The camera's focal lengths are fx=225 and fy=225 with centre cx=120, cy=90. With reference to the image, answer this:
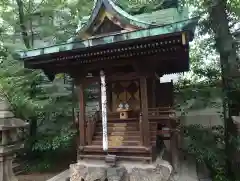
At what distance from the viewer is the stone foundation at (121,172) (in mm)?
5234

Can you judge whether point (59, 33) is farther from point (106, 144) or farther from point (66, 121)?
point (106, 144)

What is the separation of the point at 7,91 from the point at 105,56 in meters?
4.83

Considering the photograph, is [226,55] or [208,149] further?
[226,55]

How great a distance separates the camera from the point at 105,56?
553 centimetres

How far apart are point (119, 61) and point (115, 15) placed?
113cm

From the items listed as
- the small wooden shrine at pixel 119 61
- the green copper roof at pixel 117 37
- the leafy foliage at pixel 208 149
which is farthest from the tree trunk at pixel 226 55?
the green copper roof at pixel 117 37

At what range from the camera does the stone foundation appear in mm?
5234

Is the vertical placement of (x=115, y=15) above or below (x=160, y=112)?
above

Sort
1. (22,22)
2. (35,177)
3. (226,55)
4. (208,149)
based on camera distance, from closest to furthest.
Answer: (208,149)
(226,55)
(35,177)
(22,22)

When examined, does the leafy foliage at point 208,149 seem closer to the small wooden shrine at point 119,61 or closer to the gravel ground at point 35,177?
the small wooden shrine at point 119,61

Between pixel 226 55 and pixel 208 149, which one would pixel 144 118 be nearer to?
pixel 208 149

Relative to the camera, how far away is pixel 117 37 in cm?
493

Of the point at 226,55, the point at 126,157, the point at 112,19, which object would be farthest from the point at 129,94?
the point at 226,55

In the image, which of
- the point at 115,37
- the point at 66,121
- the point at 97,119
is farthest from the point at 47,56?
the point at 66,121
